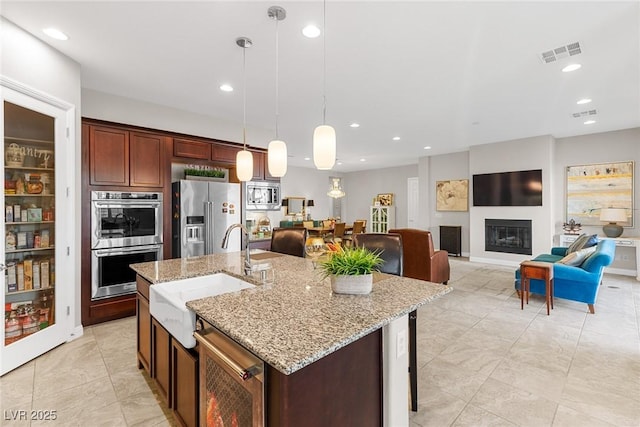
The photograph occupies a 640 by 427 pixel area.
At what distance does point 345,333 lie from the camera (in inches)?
46.0

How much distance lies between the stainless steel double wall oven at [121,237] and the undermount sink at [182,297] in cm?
205

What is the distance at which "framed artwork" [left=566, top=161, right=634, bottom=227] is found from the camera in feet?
18.7

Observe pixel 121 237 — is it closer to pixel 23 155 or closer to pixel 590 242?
pixel 23 155

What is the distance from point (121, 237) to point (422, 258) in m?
4.17

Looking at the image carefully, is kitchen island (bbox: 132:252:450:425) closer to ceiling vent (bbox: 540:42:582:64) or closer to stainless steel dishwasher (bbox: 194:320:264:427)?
stainless steel dishwasher (bbox: 194:320:264:427)

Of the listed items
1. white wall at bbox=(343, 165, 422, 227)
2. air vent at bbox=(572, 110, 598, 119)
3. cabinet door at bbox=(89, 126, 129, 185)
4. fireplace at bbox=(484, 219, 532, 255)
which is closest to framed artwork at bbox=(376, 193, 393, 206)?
white wall at bbox=(343, 165, 422, 227)

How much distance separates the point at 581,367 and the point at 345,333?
267cm

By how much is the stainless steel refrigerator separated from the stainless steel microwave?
0.34m

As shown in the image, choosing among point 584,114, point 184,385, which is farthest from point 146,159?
point 584,114

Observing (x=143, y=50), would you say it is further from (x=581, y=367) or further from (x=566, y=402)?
(x=581, y=367)

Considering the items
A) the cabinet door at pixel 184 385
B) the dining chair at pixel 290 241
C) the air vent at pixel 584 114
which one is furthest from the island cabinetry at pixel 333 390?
the air vent at pixel 584 114

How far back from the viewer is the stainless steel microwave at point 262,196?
4.93 metres

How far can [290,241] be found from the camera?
137 inches

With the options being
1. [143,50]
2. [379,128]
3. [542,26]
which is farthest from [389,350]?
[379,128]
